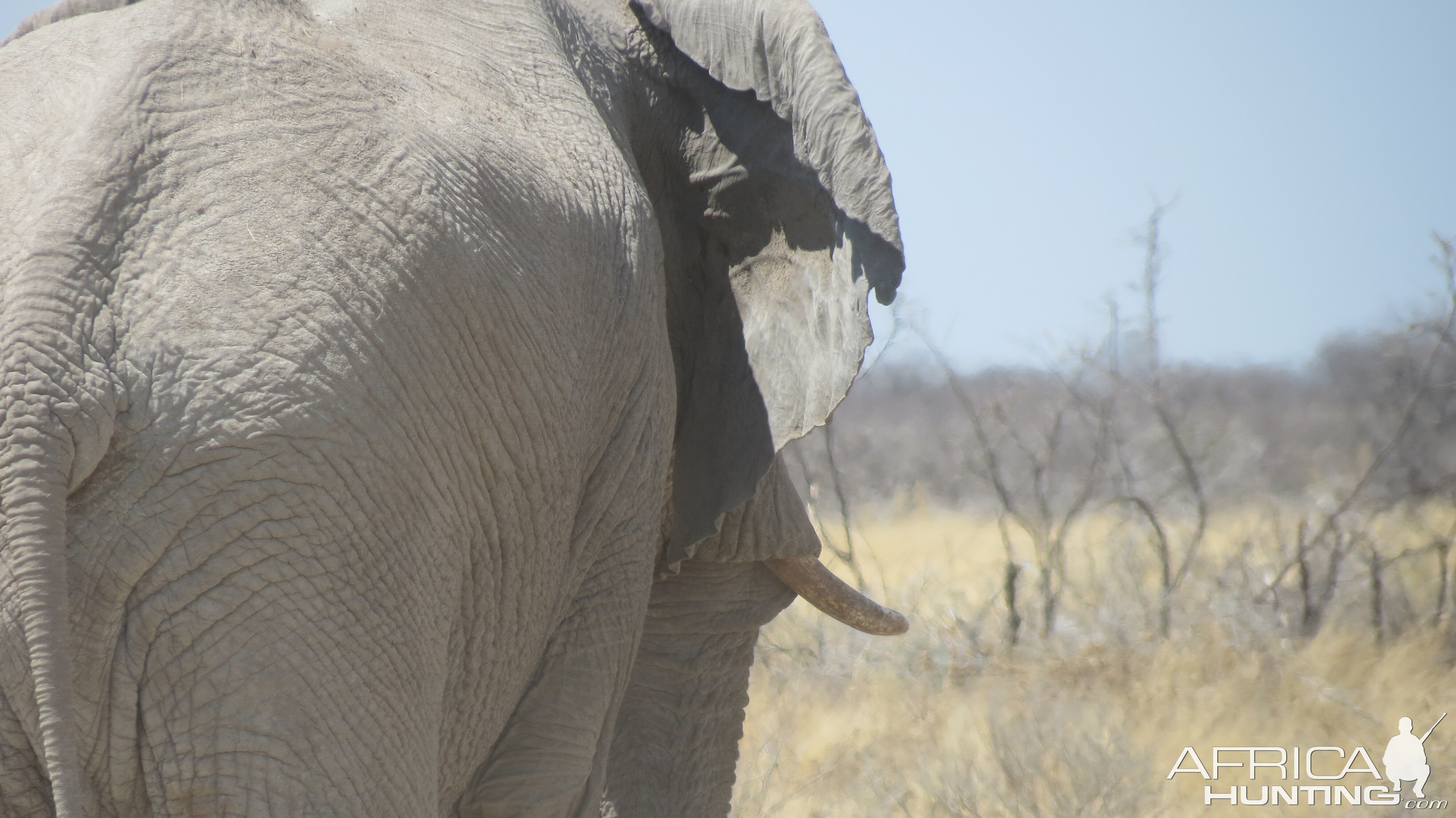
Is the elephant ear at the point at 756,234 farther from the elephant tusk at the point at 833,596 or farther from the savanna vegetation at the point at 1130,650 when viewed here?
the savanna vegetation at the point at 1130,650

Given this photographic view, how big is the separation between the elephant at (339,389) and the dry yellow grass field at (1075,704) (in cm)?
274

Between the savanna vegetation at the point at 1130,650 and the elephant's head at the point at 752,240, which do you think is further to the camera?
the savanna vegetation at the point at 1130,650

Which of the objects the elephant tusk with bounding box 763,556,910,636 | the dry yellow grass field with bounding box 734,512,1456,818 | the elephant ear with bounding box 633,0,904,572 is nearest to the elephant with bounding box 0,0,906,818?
the elephant ear with bounding box 633,0,904,572

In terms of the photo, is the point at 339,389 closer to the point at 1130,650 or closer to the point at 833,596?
the point at 833,596

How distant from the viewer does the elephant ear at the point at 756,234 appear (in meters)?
1.97

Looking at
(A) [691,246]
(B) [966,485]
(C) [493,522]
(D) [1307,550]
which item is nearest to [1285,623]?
(D) [1307,550]

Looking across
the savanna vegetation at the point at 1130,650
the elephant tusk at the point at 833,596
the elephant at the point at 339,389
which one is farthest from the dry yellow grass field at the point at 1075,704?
the elephant at the point at 339,389

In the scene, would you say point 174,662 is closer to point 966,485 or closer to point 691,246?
point 691,246

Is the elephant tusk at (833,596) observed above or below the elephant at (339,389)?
above

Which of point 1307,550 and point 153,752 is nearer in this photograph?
point 153,752

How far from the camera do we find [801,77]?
6.70 feet

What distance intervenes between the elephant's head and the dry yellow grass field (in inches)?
85.0

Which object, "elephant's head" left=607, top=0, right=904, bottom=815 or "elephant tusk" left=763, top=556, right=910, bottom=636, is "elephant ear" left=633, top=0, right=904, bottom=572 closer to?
"elephant's head" left=607, top=0, right=904, bottom=815

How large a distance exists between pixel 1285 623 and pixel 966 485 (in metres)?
12.7
